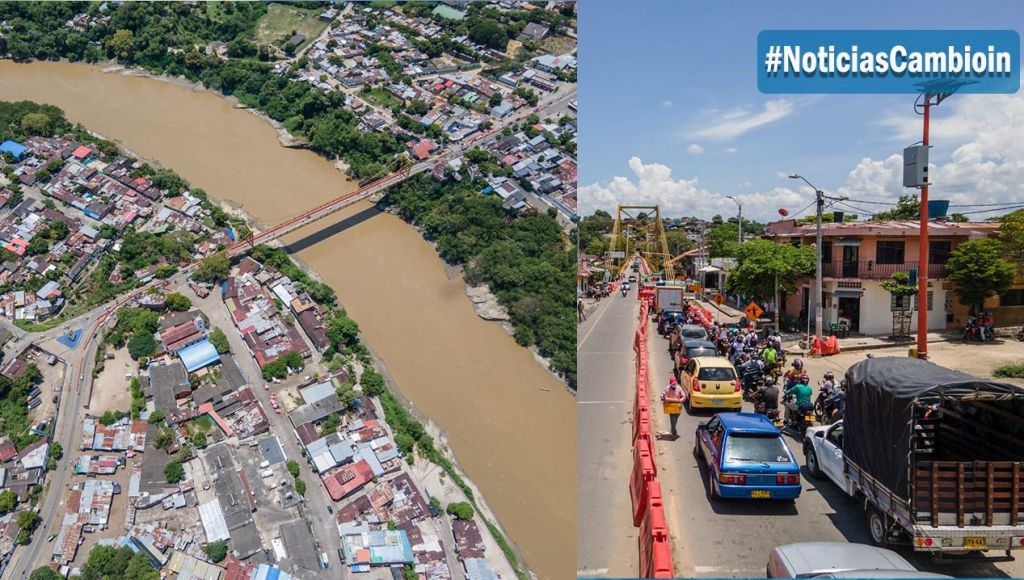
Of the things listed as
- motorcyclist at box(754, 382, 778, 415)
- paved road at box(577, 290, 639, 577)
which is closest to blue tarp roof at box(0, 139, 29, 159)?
paved road at box(577, 290, 639, 577)

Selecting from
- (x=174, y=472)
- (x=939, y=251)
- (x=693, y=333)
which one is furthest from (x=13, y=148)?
(x=939, y=251)

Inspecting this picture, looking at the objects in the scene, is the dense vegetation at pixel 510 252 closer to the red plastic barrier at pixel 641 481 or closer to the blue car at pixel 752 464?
the red plastic barrier at pixel 641 481

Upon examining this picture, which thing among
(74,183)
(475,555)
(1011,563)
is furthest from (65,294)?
(1011,563)

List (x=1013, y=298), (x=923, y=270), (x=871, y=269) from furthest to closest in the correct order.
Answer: (x=871, y=269), (x=1013, y=298), (x=923, y=270)

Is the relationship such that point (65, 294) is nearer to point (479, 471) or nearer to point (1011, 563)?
point (479, 471)

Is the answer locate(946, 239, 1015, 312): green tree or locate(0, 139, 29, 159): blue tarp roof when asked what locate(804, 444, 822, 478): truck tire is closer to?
locate(946, 239, 1015, 312): green tree

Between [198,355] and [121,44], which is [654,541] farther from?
[121,44]
